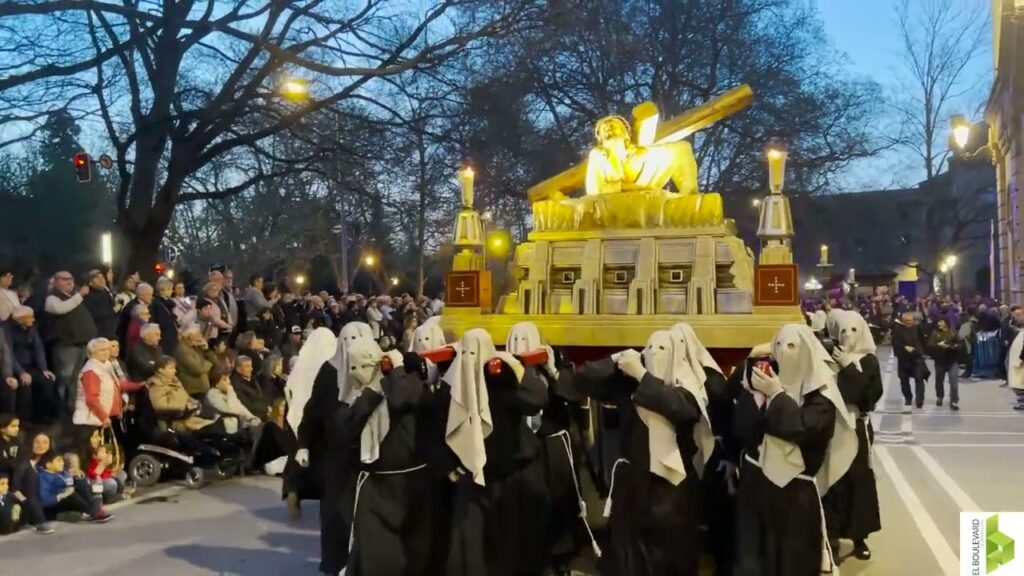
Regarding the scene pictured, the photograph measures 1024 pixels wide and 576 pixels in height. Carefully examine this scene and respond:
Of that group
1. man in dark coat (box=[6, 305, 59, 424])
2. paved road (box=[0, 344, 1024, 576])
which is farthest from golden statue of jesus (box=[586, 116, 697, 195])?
man in dark coat (box=[6, 305, 59, 424])

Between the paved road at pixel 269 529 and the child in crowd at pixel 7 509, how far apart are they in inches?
5.6

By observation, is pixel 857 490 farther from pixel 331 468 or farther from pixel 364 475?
pixel 331 468

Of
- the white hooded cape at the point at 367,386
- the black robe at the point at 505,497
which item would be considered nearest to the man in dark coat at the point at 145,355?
the white hooded cape at the point at 367,386

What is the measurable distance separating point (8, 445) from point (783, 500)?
20.5ft

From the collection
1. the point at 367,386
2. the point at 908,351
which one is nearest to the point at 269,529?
the point at 367,386

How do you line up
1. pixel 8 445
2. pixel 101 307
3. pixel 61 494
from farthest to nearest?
pixel 101 307, pixel 61 494, pixel 8 445

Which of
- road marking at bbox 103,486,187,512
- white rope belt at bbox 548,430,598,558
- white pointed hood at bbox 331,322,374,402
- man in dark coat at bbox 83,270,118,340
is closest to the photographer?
white pointed hood at bbox 331,322,374,402

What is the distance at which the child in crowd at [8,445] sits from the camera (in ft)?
26.5

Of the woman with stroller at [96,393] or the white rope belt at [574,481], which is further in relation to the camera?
the woman with stroller at [96,393]

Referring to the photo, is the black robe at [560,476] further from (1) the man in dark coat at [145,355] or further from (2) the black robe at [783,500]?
(1) the man in dark coat at [145,355]

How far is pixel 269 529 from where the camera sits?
8391mm

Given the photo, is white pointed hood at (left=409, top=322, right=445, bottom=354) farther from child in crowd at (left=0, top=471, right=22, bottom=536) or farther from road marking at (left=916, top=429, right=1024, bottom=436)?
road marking at (left=916, top=429, right=1024, bottom=436)

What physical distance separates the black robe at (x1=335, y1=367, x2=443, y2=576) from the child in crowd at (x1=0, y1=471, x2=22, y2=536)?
3641mm

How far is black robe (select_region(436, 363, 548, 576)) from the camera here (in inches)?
240
